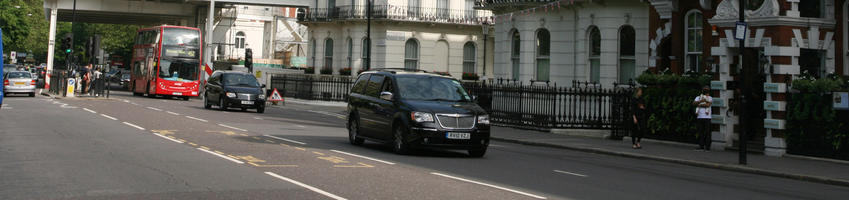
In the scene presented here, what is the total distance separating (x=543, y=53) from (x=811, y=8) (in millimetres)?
13380

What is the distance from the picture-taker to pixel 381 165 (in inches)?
554

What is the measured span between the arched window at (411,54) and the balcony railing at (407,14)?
68.0 inches

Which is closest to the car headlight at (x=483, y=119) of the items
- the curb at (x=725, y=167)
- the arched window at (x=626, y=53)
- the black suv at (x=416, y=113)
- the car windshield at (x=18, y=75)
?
the black suv at (x=416, y=113)

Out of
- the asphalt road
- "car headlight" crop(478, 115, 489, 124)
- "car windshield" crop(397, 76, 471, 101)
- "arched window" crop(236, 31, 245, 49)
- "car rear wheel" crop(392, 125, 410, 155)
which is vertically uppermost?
"arched window" crop(236, 31, 245, 49)

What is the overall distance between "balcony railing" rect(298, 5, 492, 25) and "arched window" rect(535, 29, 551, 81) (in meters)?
15.0

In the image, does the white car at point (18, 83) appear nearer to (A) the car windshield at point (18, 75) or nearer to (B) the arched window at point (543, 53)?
(A) the car windshield at point (18, 75)

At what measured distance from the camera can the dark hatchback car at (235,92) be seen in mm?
33938

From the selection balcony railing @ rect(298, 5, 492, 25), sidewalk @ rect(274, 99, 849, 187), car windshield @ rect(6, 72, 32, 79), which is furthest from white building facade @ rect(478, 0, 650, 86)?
car windshield @ rect(6, 72, 32, 79)

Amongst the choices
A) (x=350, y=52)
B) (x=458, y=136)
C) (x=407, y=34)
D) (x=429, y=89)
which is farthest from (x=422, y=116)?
(x=350, y=52)

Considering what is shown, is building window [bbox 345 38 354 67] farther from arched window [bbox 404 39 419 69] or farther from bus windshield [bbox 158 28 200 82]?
bus windshield [bbox 158 28 200 82]

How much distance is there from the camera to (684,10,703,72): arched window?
977 inches

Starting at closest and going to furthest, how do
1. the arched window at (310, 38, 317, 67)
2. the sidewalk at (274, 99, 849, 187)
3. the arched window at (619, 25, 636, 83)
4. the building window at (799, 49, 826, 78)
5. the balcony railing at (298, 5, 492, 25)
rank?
the sidewalk at (274, 99, 849, 187) → the building window at (799, 49, 826, 78) → the arched window at (619, 25, 636, 83) → the balcony railing at (298, 5, 492, 25) → the arched window at (310, 38, 317, 67)

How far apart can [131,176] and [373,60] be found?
38770 mm

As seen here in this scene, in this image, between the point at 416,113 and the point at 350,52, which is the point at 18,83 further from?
the point at 416,113
